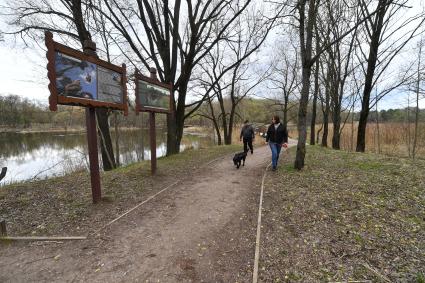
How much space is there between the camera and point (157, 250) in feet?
11.7

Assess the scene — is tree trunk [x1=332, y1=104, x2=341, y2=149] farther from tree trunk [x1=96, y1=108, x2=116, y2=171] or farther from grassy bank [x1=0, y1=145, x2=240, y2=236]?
tree trunk [x1=96, y1=108, x2=116, y2=171]

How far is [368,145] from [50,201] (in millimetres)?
22054

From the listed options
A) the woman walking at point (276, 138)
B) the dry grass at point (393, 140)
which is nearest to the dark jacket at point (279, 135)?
the woman walking at point (276, 138)

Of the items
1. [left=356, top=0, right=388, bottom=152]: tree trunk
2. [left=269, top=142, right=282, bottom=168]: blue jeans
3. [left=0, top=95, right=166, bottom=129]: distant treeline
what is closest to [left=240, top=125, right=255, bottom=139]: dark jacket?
[left=269, top=142, right=282, bottom=168]: blue jeans

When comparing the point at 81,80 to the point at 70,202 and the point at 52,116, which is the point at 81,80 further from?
the point at 52,116

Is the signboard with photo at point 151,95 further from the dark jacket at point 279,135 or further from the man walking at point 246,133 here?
the dark jacket at point 279,135

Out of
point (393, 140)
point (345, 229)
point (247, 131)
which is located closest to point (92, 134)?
point (345, 229)

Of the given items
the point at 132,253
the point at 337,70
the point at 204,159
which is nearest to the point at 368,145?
the point at 337,70

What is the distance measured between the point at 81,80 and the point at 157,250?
11.8 feet

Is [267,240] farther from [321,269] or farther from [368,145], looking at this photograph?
[368,145]

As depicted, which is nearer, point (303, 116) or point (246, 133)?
point (303, 116)

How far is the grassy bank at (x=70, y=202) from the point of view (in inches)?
173

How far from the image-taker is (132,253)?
349 centimetres

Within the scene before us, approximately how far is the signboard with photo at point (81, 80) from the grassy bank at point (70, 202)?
2181mm
